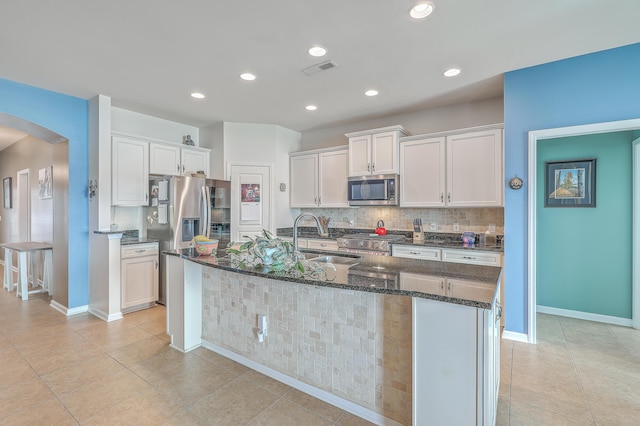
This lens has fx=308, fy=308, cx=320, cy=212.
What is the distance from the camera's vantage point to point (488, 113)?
393 cm

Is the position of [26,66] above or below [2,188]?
above

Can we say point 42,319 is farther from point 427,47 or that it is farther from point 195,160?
point 427,47

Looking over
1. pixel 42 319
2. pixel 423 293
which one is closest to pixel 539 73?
pixel 423 293

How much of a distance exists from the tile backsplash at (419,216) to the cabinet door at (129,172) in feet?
8.63

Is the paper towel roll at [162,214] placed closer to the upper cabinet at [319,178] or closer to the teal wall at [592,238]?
the upper cabinet at [319,178]

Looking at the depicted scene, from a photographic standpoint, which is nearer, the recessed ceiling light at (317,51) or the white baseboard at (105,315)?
the recessed ceiling light at (317,51)

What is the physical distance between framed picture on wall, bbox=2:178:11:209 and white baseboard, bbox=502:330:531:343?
29.9ft

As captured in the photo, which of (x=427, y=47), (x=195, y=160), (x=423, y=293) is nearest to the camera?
(x=423, y=293)

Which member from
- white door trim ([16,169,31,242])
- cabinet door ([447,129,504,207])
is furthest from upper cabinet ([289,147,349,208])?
white door trim ([16,169,31,242])

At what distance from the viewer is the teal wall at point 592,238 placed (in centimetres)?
336

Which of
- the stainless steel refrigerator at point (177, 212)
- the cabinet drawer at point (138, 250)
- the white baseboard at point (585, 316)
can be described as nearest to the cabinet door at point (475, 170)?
the white baseboard at point (585, 316)

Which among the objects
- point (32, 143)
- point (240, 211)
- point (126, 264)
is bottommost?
point (126, 264)

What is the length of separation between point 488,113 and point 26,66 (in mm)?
5047

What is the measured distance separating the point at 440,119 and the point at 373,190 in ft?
4.39
